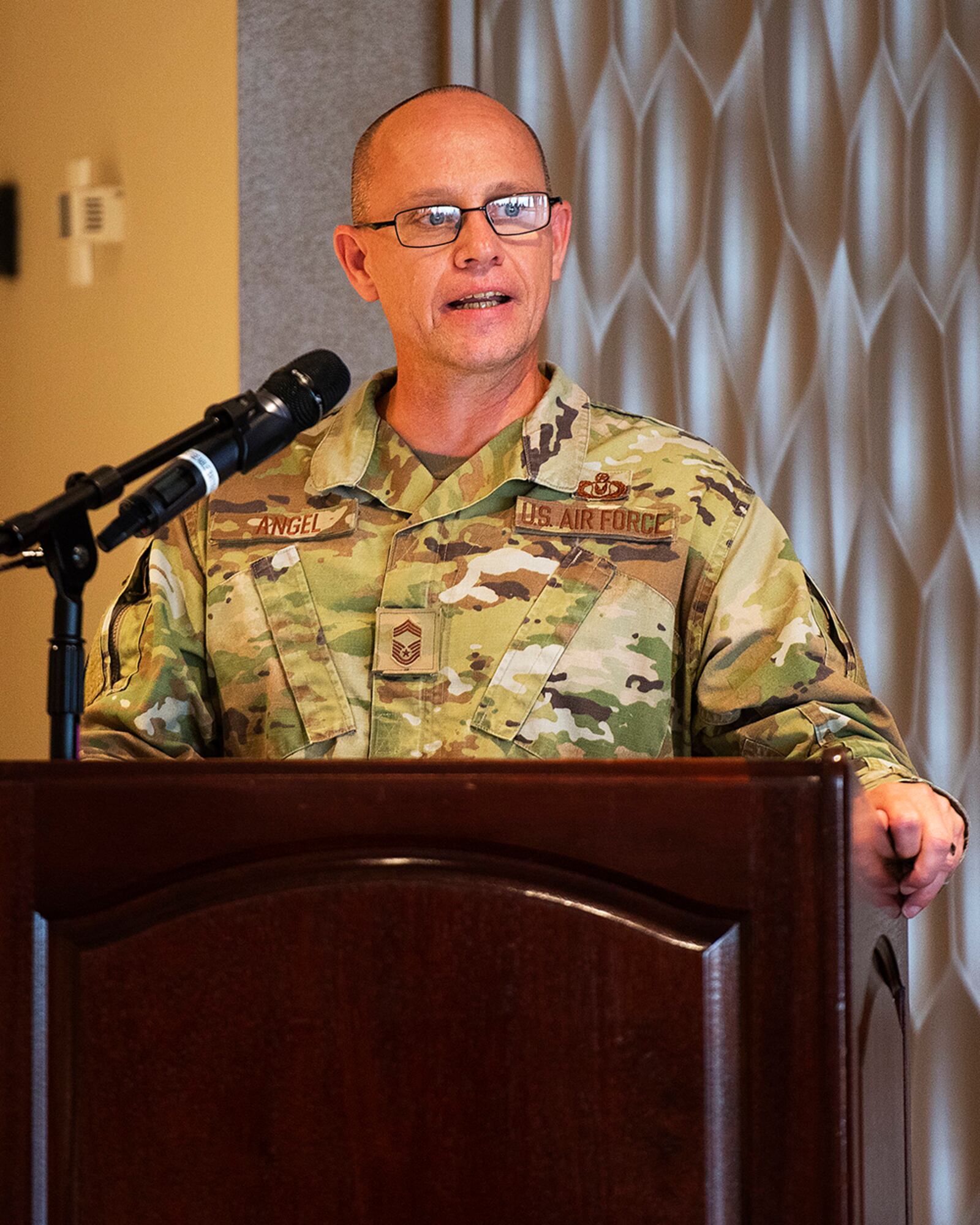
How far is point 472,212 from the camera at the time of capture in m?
1.62

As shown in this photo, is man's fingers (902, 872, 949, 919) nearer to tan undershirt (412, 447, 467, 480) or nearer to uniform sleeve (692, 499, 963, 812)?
uniform sleeve (692, 499, 963, 812)

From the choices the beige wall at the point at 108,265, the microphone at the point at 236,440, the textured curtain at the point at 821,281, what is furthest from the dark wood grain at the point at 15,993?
the textured curtain at the point at 821,281

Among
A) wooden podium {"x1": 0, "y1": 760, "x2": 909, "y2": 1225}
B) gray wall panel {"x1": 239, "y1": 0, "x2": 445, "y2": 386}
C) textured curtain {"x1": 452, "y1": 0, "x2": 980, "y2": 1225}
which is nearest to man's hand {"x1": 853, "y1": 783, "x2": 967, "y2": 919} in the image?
wooden podium {"x1": 0, "y1": 760, "x2": 909, "y2": 1225}

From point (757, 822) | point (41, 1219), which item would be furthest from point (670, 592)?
point (41, 1219)

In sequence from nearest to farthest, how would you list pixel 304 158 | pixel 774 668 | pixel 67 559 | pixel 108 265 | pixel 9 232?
pixel 67 559 < pixel 774 668 < pixel 304 158 < pixel 108 265 < pixel 9 232

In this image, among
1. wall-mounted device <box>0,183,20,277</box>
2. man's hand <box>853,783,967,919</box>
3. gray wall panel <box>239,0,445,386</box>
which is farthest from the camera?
wall-mounted device <box>0,183,20,277</box>

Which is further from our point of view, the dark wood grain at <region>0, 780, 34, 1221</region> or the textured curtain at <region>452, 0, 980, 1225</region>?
the textured curtain at <region>452, 0, 980, 1225</region>

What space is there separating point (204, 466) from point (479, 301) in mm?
684

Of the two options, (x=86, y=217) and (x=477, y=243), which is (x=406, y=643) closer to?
(x=477, y=243)

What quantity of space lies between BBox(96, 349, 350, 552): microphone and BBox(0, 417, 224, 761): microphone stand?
0.01 metres

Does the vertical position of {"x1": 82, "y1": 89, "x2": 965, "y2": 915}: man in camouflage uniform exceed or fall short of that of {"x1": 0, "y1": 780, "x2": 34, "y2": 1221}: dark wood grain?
it exceeds it

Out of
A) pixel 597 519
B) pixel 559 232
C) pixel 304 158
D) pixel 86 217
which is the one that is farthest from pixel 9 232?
pixel 597 519

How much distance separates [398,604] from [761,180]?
3.83 ft

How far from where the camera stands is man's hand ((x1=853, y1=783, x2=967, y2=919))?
3.50 ft
